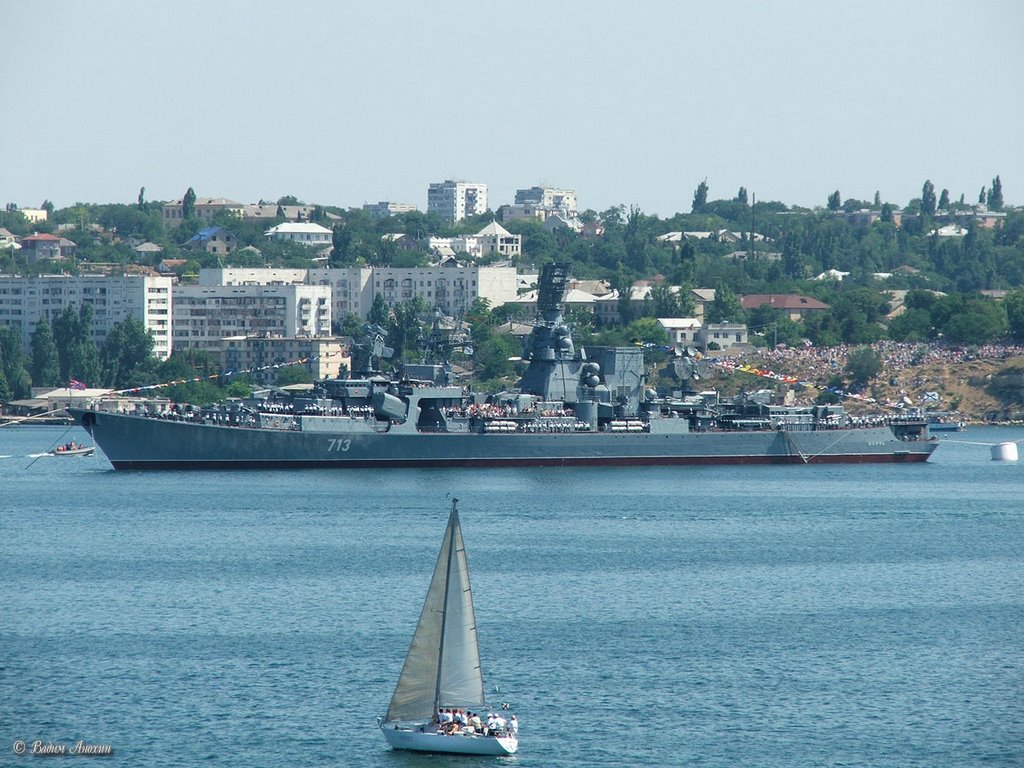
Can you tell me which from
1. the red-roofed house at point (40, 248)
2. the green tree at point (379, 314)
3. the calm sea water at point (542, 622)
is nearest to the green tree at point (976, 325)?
the green tree at point (379, 314)

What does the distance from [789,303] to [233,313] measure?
49.7 m

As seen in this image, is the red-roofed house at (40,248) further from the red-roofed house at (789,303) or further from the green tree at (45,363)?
the red-roofed house at (789,303)

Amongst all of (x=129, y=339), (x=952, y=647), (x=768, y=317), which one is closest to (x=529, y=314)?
(x=768, y=317)

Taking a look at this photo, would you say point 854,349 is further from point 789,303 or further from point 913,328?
point 789,303

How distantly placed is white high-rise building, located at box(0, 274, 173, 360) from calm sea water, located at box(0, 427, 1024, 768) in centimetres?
7717

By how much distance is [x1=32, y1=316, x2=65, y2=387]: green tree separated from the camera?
126000mm

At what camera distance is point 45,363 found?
126500 mm

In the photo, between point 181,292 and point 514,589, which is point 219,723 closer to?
point 514,589

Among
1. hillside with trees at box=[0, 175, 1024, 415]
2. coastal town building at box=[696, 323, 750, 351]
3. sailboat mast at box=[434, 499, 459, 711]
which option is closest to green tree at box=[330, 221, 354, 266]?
hillside with trees at box=[0, 175, 1024, 415]

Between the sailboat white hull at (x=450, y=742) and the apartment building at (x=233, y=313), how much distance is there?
398 ft

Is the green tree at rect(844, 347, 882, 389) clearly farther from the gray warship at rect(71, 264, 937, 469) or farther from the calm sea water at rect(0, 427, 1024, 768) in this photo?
the calm sea water at rect(0, 427, 1024, 768)

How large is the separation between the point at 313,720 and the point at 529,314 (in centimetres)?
12684

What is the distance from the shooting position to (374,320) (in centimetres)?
13838

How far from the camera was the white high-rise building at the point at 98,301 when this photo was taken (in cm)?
14375
